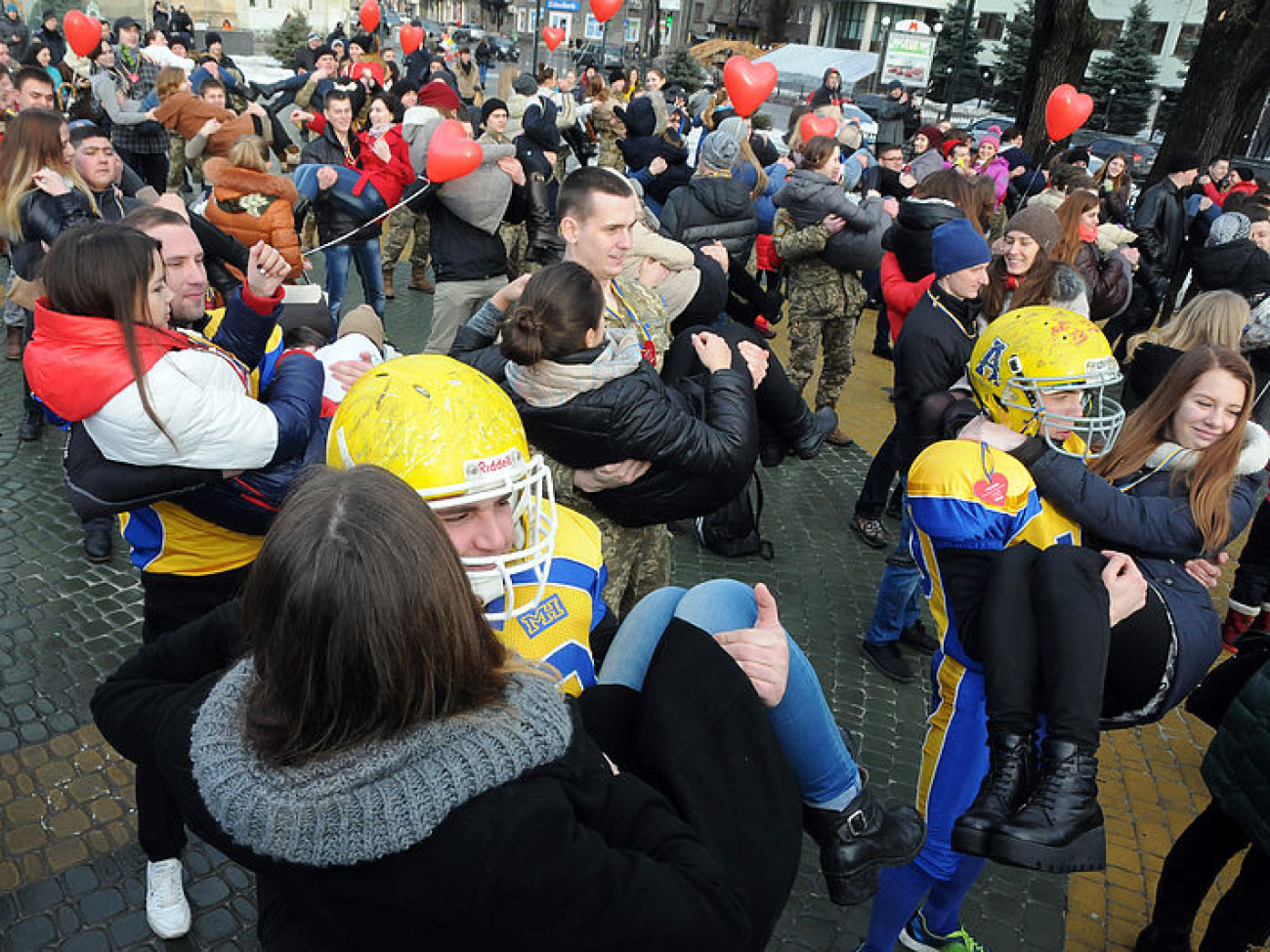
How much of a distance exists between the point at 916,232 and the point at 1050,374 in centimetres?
333

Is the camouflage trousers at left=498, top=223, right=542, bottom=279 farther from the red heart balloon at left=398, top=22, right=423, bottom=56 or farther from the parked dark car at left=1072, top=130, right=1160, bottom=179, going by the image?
the parked dark car at left=1072, top=130, right=1160, bottom=179

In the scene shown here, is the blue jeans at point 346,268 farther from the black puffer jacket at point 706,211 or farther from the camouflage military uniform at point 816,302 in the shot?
the camouflage military uniform at point 816,302

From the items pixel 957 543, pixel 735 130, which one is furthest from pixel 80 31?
pixel 957 543

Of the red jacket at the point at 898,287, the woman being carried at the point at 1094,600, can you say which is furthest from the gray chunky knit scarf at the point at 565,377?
the red jacket at the point at 898,287

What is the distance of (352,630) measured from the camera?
1092 mm

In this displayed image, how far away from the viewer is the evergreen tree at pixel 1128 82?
35.3m

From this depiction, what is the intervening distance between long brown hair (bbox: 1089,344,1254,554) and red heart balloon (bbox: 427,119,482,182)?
4558mm

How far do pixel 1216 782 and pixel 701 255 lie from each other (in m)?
2.84

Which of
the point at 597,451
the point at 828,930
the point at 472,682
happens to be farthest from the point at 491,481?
the point at 828,930

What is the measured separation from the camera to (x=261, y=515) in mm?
2545

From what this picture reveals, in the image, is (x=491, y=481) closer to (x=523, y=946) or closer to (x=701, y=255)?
(x=523, y=946)

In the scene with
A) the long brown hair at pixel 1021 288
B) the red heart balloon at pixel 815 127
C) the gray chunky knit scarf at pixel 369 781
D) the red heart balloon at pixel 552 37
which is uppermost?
the red heart balloon at pixel 552 37

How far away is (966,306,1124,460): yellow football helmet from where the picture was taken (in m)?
2.60

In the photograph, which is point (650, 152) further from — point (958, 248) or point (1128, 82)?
point (1128, 82)
